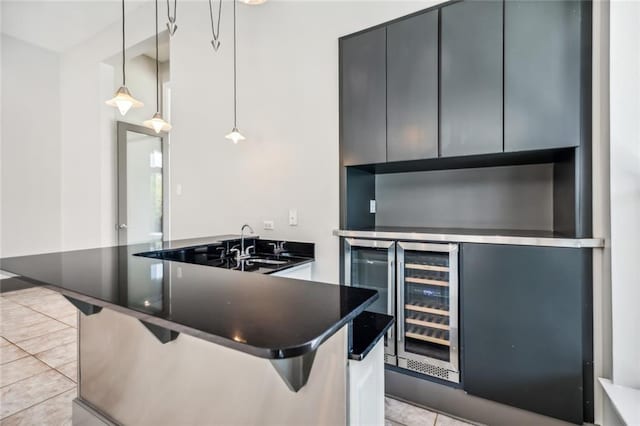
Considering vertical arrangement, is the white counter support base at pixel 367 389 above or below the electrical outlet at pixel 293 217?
below

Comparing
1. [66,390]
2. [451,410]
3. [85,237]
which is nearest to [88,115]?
[85,237]

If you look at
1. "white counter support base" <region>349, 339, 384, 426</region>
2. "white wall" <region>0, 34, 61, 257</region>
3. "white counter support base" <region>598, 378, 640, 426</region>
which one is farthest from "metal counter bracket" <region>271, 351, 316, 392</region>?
"white wall" <region>0, 34, 61, 257</region>

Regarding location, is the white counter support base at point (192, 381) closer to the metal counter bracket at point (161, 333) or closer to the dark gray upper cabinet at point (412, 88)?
the metal counter bracket at point (161, 333)

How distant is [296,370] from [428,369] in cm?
135

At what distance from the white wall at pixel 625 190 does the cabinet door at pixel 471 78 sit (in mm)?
509

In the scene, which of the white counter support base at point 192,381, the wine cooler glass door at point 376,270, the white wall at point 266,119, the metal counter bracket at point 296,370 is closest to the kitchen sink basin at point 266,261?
the white wall at point 266,119

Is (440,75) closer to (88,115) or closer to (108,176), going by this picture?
(108,176)

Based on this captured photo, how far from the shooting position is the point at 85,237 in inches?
179

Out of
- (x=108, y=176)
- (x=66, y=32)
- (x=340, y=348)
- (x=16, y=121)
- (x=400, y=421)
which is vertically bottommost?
(x=400, y=421)

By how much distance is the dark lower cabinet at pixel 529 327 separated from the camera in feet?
5.17

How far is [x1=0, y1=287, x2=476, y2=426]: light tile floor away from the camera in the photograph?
1839mm

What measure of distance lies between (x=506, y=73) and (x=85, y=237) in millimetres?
5570

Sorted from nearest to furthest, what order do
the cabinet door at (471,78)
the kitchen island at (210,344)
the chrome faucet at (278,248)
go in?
1. the kitchen island at (210,344)
2. the cabinet door at (471,78)
3. the chrome faucet at (278,248)

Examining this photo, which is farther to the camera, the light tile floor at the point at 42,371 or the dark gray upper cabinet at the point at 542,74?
the light tile floor at the point at 42,371
